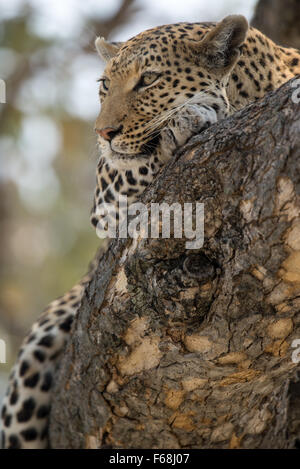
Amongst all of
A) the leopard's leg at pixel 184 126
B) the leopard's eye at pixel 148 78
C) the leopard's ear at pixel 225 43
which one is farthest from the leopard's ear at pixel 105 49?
the leopard's leg at pixel 184 126

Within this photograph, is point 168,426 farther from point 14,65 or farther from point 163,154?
point 14,65

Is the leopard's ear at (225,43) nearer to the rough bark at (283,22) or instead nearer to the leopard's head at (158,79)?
the leopard's head at (158,79)

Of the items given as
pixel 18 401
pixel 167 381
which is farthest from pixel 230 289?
pixel 18 401

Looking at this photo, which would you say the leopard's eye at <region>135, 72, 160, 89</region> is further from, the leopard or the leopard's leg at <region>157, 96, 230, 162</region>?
the leopard's leg at <region>157, 96, 230, 162</region>

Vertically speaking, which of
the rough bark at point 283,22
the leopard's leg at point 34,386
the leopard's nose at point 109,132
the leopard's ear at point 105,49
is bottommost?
the leopard's leg at point 34,386

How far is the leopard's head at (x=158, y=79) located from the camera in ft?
14.9

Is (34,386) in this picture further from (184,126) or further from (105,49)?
(105,49)

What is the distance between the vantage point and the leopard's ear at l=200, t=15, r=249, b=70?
463 centimetres

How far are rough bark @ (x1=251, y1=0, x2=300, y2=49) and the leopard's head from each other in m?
2.44

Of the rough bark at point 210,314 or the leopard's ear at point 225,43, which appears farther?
the leopard's ear at point 225,43

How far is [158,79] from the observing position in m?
4.73

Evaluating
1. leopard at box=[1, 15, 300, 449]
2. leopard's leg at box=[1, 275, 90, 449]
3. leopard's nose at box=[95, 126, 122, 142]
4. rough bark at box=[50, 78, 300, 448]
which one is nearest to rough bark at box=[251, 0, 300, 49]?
leopard at box=[1, 15, 300, 449]

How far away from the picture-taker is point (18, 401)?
511 cm

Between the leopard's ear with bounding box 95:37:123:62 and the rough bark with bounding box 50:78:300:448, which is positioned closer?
the rough bark with bounding box 50:78:300:448
